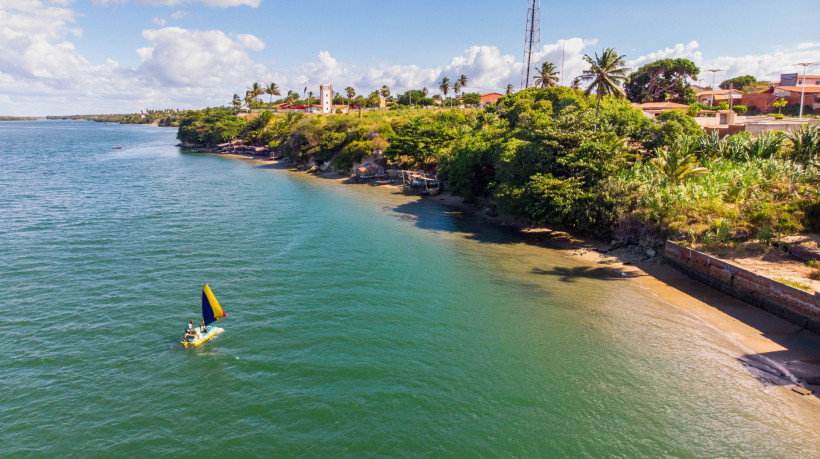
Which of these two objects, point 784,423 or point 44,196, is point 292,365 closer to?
point 784,423

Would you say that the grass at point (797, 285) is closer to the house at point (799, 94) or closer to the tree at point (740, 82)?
the house at point (799, 94)

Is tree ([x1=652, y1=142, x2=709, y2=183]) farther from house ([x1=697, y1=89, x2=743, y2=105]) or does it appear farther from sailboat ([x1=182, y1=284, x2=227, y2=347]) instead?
house ([x1=697, y1=89, x2=743, y2=105])

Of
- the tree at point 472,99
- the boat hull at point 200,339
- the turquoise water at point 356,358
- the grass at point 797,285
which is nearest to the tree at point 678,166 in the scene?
the turquoise water at point 356,358

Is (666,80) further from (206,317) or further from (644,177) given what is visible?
(206,317)

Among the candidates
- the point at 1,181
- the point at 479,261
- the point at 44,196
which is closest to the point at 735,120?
the point at 479,261

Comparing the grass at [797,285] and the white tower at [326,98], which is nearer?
A: the grass at [797,285]

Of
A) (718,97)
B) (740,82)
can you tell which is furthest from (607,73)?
(740,82)

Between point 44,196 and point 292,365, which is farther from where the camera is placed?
point 44,196
